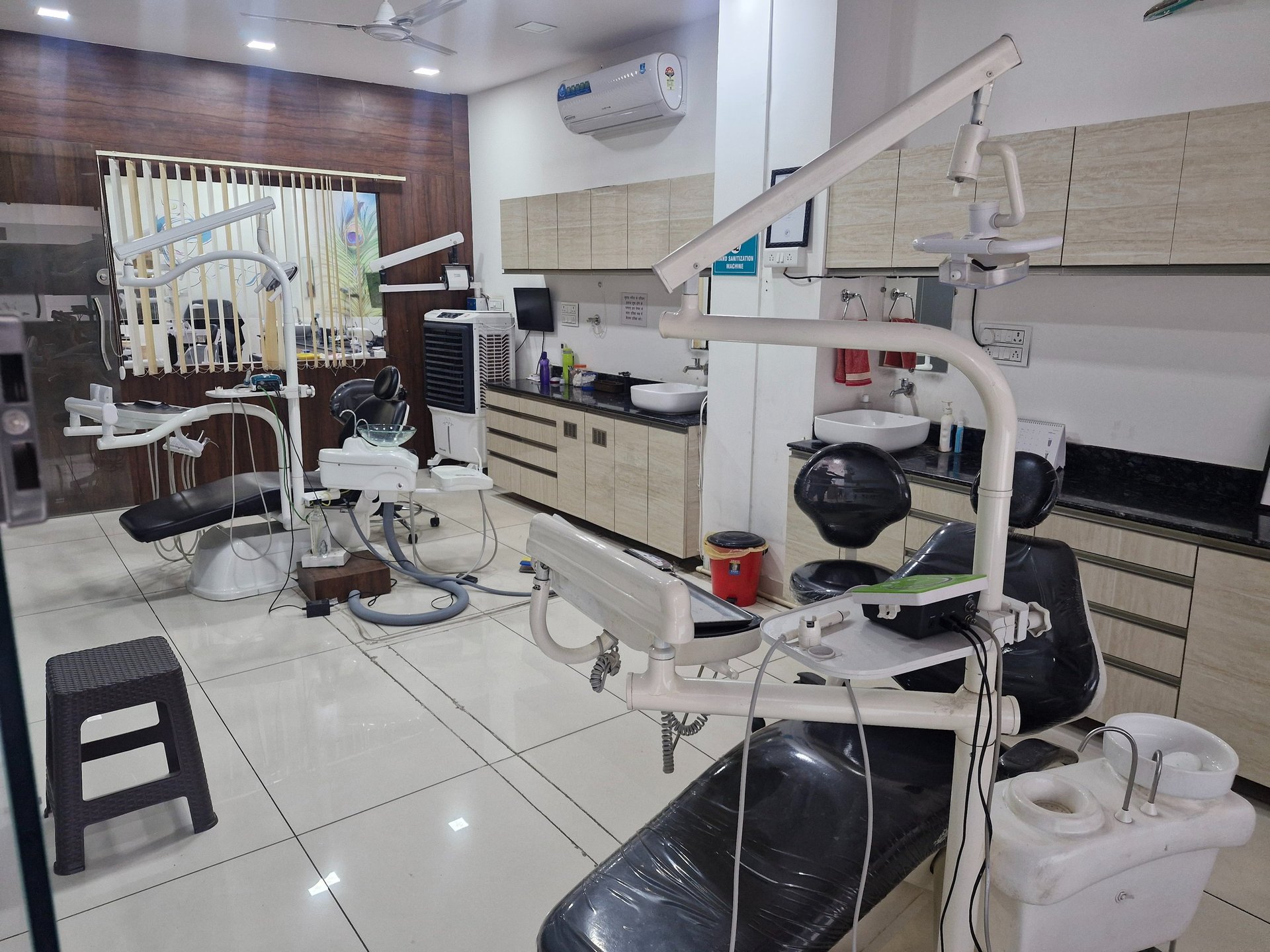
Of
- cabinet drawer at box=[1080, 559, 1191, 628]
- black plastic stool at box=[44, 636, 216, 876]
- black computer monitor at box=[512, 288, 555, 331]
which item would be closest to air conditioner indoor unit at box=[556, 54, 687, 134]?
black computer monitor at box=[512, 288, 555, 331]

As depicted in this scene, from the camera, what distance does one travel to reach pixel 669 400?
184 inches

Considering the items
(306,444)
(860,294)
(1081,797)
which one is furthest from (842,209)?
(306,444)

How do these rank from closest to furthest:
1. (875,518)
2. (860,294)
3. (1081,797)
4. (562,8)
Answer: (1081,797) → (875,518) → (860,294) → (562,8)

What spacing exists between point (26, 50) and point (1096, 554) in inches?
241

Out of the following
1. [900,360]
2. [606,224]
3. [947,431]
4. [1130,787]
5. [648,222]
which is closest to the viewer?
[1130,787]

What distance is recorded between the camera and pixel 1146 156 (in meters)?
2.73

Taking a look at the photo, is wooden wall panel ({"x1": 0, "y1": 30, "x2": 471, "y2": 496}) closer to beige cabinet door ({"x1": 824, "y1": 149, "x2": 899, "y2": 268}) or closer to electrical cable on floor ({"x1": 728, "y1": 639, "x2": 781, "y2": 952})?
beige cabinet door ({"x1": 824, "y1": 149, "x2": 899, "y2": 268})

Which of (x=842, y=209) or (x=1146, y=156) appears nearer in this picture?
(x=1146, y=156)

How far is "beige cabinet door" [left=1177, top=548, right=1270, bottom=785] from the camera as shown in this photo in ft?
8.23

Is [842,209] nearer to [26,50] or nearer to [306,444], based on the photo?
[306,444]

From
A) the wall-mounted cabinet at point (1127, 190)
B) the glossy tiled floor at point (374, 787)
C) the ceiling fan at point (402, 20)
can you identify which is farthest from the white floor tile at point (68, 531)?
the wall-mounted cabinet at point (1127, 190)

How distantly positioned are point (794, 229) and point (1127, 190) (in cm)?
132

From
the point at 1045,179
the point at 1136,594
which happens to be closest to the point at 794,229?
the point at 1045,179

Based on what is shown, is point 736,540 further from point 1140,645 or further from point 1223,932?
point 1223,932
